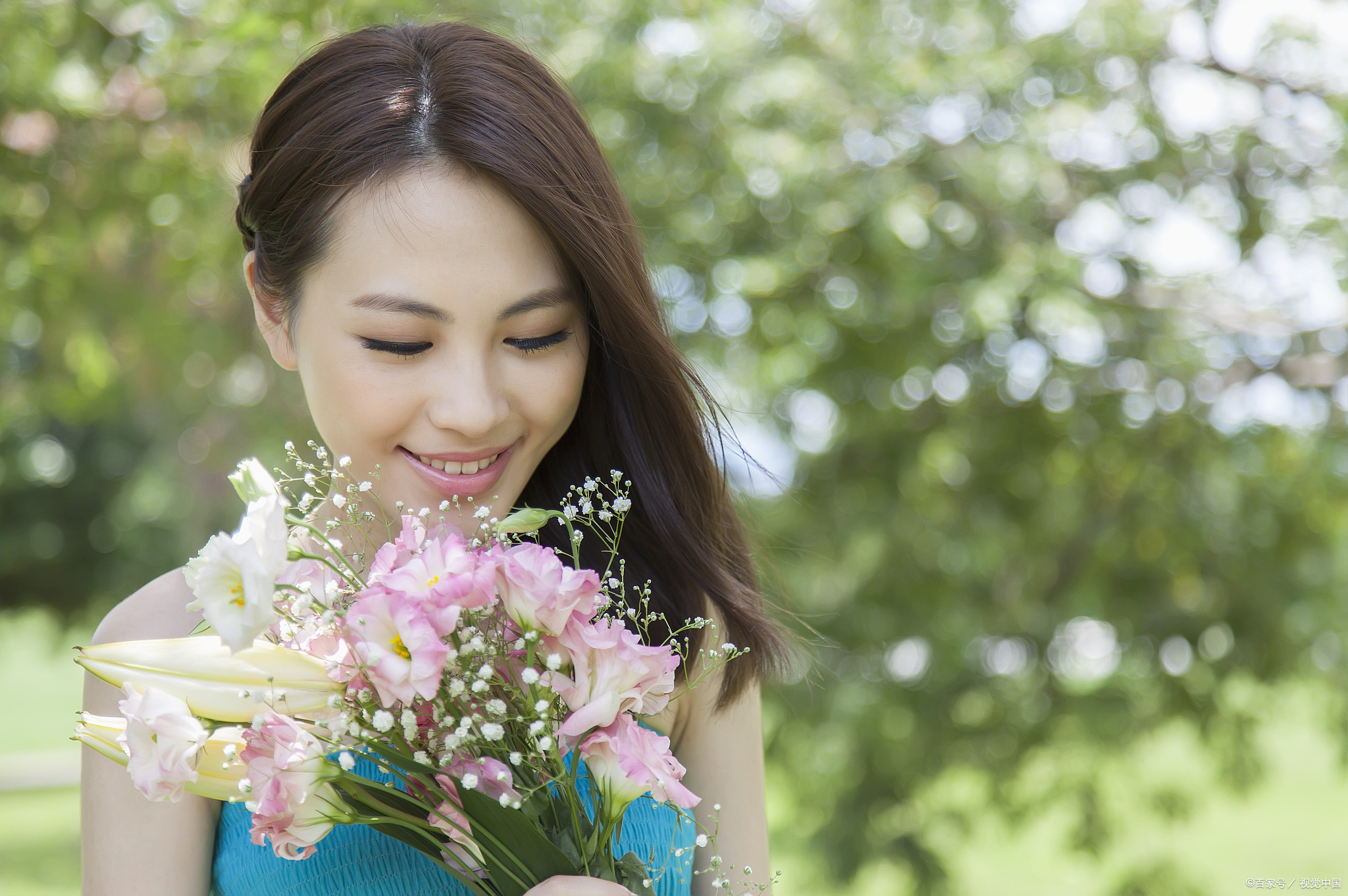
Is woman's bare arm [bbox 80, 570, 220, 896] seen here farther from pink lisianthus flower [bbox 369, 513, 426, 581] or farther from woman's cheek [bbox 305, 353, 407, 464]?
pink lisianthus flower [bbox 369, 513, 426, 581]

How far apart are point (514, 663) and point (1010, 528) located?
3.31 metres

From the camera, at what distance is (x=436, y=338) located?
65.8 inches

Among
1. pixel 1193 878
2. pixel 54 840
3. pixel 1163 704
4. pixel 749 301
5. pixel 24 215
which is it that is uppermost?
pixel 24 215

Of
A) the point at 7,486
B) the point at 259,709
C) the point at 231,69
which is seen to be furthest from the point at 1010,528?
the point at 7,486

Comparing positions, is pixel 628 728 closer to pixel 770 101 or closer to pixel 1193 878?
pixel 770 101

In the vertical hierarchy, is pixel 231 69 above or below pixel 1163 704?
above

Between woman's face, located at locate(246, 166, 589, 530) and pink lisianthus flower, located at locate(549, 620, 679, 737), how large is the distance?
0.45 metres

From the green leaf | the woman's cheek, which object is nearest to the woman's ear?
the woman's cheek

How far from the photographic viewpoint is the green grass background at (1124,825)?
4.52 m

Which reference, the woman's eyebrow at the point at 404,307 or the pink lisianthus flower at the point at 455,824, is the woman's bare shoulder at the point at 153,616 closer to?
the woman's eyebrow at the point at 404,307

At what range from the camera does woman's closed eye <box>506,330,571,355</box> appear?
175cm

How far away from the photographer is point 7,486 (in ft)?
39.4

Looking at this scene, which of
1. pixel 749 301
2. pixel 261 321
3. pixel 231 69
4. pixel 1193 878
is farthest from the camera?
pixel 1193 878

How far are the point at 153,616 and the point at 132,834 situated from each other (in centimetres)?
33
